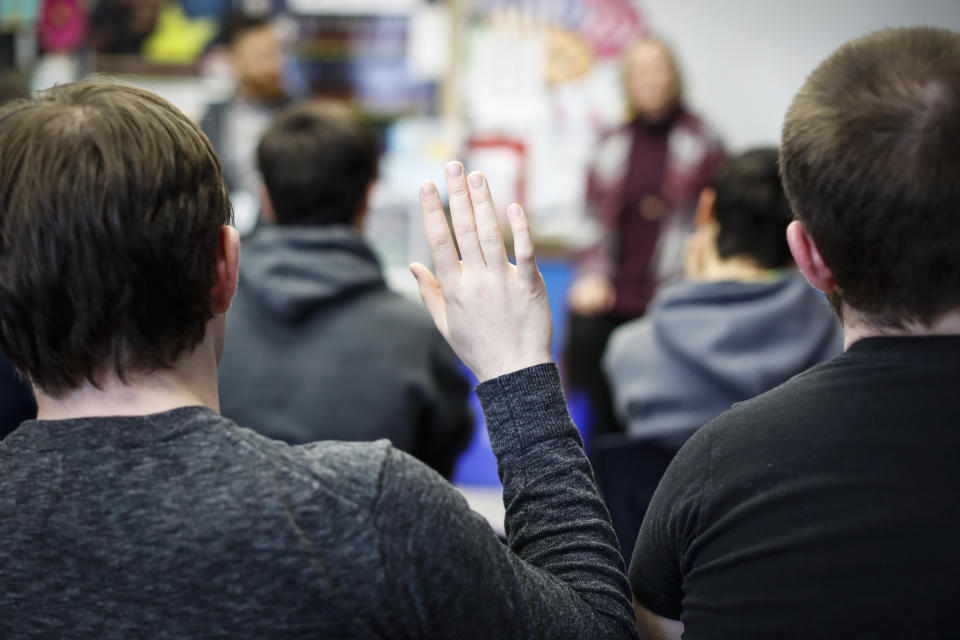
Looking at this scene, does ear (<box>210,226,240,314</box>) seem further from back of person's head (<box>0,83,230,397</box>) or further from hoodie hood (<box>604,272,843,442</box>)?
hoodie hood (<box>604,272,843,442</box>)

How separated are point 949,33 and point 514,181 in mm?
3459

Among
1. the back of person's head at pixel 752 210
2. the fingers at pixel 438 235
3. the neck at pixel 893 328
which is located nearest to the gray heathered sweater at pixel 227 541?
the fingers at pixel 438 235

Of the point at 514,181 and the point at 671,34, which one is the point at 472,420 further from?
the point at 671,34

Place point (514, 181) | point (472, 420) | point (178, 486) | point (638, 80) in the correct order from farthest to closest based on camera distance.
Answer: point (514, 181)
point (638, 80)
point (472, 420)
point (178, 486)

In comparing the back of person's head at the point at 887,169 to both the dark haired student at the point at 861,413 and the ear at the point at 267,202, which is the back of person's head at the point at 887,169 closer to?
the dark haired student at the point at 861,413

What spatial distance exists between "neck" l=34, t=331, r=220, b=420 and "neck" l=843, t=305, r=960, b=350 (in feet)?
1.80

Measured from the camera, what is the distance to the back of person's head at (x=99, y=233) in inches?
27.8

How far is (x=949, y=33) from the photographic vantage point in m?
0.77

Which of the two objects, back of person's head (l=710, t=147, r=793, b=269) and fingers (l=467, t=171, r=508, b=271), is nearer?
fingers (l=467, t=171, r=508, b=271)

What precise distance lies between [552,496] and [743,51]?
12.6 ft

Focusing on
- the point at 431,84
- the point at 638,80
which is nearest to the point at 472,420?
the point at 638,80

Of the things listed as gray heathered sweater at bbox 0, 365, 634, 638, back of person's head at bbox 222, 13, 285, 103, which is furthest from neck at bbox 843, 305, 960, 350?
back of person's head at bbox 222, 13, 285, 103

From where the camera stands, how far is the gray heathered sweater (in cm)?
69

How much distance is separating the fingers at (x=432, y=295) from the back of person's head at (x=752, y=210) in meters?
1.21
